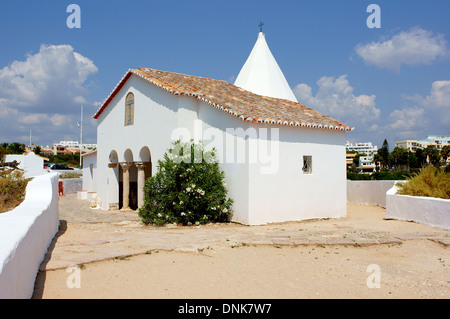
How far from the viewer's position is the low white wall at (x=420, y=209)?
9.37 meters

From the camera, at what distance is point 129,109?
52.2 ft

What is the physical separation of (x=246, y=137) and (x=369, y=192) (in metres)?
10.5

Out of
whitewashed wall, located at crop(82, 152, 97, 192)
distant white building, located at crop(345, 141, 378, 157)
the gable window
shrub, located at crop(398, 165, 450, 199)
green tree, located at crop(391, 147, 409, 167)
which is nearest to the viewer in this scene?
shrub, located at crop(398, 165, 450, 199)

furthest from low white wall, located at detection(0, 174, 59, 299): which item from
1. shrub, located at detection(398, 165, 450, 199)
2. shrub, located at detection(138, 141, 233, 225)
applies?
shrub, located at detection(398, 165, 450, 199)

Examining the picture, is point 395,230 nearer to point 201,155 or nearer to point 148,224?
point 201,155

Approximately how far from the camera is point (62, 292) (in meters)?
4.23

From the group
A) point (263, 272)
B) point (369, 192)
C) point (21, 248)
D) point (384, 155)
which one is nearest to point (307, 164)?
point (263, 272)

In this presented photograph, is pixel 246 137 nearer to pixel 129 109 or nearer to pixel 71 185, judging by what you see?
pixel 129 109

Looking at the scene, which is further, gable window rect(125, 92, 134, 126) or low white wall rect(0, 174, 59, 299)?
gable window rect(125, 92, 134, 126)

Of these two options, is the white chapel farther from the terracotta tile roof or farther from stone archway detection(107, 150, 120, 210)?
stone archway detection(107, 150, 120, 210)

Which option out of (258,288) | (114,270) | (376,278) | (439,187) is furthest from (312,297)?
(439,187)

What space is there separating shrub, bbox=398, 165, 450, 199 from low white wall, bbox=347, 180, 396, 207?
5.31 meters

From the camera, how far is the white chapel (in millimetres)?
10906

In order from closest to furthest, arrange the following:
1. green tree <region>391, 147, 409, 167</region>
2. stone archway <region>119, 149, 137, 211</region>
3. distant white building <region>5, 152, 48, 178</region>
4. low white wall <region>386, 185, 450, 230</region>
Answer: low white wall <region>386, 185, 450, 230</region>, distant white building <region>5, 152, 48, 178</region>, stone archway <region>119, 149, 137, 211</region>, green tree <region>391, 147, 409, 167</region>
